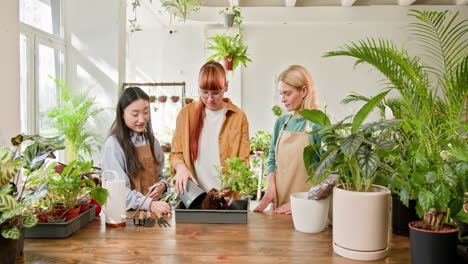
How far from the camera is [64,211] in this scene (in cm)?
180

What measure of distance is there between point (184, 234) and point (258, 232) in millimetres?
341

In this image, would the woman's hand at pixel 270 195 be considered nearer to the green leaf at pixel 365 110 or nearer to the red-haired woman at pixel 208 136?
the red-haired woman at pixel 208 136

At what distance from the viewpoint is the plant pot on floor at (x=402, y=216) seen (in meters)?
1.78

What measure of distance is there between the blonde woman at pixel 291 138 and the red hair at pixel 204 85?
0.40 m

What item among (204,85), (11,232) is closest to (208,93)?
(204,85)

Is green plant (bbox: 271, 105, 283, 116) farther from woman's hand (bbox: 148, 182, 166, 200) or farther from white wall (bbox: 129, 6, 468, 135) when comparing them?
woman's hand (bbox: 148, 182, 166, 200)

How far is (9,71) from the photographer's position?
75.8 inches

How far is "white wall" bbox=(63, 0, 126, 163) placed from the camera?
5.68 metres

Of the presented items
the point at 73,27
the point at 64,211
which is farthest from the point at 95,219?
the point at 73,27

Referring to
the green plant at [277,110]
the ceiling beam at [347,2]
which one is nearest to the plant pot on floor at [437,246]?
the green plant at [277,110]

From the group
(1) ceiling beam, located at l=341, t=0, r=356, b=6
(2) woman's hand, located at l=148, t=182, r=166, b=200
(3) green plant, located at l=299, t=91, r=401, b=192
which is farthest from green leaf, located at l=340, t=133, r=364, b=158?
(1) ceiling beam, located at l=341, t=0, r=356, b=6

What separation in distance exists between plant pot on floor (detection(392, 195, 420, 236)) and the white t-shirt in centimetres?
114

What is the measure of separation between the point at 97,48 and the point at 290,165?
4.21 meters

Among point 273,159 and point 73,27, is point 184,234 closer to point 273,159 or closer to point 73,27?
point 273,159
